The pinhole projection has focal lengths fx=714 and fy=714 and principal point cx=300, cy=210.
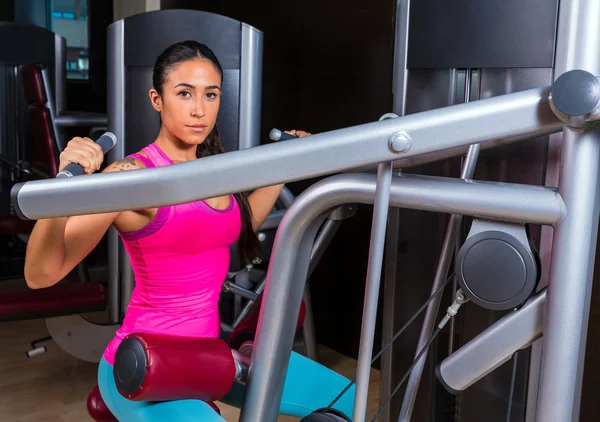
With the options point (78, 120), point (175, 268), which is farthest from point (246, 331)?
point (78, 120)

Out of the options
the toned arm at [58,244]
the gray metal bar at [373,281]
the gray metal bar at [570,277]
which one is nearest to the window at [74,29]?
the toned arm at [58,244]

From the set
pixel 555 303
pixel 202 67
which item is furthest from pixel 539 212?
pixel 202 67

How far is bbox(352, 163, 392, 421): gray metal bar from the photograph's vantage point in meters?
0.82

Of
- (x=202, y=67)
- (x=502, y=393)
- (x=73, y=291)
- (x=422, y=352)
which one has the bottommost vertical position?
(x=73, y=291)

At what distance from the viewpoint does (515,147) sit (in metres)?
1.08

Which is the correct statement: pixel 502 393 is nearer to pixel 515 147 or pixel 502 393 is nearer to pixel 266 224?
pixel 515 147

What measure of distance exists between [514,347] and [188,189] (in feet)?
1.38

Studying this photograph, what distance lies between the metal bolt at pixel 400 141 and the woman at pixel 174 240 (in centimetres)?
54

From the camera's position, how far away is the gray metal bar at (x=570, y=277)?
0.75 metres

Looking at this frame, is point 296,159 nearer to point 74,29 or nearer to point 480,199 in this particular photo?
point 480,199

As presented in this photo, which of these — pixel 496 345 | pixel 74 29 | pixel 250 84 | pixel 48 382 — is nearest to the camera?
pixel 496 345

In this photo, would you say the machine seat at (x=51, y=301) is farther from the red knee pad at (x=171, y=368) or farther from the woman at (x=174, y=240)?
the red knee pad at (x=171, y=368)

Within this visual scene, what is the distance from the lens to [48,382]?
9.30ft

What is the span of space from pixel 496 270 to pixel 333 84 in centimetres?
240
